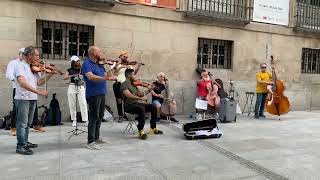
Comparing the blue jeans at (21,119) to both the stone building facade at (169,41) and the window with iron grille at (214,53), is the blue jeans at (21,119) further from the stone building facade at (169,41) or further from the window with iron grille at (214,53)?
the window with iron grille at (214,53)

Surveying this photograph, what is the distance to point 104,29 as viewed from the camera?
10570 mm

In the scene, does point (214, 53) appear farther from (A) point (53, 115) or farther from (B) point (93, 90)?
(B) point (93, 90)

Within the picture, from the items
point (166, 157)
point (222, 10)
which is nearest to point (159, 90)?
point (166, 157)

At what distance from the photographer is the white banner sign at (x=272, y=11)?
13.5 m

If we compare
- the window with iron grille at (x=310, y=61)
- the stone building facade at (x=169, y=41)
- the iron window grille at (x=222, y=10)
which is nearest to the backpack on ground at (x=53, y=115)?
the stone building facade at (x=169, y=41)

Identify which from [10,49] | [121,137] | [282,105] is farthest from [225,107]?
[10,49]

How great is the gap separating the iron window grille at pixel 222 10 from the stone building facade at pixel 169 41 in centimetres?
6

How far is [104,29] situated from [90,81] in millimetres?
3891

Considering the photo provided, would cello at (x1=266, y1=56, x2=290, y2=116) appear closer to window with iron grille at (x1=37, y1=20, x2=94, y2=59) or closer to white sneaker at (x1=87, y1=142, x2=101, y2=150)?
window with iron grille at (x1=37, y1=20, x2=94, y2=59)

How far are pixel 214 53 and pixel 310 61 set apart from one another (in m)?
4.66

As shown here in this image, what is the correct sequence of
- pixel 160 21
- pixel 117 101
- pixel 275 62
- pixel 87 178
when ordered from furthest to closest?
pixel 275 62, pixel 160 21, pixel 117 101, pixel 87 178

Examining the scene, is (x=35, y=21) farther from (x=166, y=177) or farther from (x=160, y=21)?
(x=166, y=177)

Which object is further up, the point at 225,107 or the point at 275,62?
the point at 275,62

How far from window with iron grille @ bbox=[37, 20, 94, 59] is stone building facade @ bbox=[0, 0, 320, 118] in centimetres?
2
